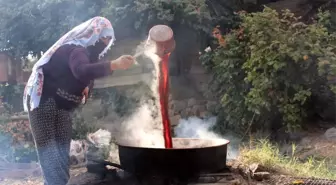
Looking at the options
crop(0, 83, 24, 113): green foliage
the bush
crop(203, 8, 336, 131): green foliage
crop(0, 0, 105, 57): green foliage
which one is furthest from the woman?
crop(0, 83, 24, 113): green foliage

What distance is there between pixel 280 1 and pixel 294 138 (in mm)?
2693

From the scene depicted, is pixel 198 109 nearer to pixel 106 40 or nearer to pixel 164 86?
pixel 164 86

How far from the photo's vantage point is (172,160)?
10.1ft

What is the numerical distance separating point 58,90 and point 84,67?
1.11 ft

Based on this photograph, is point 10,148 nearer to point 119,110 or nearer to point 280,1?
point 119,110

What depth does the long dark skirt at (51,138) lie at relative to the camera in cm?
294

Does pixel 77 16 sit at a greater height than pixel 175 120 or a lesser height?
greater

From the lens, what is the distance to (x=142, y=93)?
23.8 ft

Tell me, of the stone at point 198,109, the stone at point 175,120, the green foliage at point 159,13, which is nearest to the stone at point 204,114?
the stone at point 198,109

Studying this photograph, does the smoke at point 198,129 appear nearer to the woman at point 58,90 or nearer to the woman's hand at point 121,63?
the woman at point 58,90

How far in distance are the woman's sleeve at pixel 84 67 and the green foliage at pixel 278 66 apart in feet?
10.8

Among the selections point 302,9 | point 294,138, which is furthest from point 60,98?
point 302,9

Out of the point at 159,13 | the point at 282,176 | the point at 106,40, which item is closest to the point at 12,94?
the point at 159,13

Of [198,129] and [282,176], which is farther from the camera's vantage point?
[198,129]
